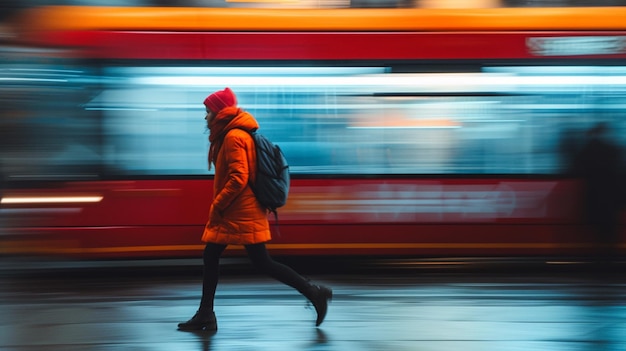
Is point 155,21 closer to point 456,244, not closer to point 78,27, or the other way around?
point 78,27

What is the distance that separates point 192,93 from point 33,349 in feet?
13.4

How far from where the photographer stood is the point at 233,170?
6.86 meters

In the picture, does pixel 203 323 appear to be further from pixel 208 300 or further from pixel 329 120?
pixel 329 120

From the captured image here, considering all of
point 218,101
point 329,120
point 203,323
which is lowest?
point 203,323

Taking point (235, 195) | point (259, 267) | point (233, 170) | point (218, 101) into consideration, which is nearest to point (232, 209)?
point (235, 195)

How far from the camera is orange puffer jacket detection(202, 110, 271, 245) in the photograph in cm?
687

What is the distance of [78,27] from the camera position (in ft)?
32.8

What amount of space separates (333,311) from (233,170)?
1.57 meters

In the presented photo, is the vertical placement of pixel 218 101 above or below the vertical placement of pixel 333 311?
above

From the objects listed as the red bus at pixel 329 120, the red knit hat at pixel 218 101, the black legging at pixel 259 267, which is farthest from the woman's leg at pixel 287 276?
the red bus at pixel 329 120

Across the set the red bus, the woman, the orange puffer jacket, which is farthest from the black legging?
the red bus

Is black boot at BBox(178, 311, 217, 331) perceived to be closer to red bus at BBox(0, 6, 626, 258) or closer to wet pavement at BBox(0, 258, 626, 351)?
wet pavement at BBox(0, 258, 626, 351)

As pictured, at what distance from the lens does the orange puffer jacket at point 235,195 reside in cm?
687

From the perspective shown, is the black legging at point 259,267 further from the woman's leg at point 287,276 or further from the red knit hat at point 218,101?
the red knit hat at point 218,101
